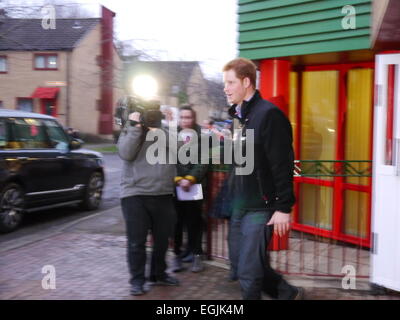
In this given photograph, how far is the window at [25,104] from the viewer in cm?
3123

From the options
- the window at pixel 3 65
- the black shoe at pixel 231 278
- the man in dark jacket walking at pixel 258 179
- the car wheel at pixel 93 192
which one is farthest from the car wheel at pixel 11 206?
the window at pixel 3 65

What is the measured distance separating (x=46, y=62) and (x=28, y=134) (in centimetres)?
2487

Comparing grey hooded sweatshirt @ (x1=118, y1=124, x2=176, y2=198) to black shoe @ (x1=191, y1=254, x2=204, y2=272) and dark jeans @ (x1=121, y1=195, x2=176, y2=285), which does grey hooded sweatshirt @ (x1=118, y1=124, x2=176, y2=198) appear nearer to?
dark jeans @ (x1=121, y1=195, x2=176, y2=285)

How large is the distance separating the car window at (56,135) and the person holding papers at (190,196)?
→ 150 inches

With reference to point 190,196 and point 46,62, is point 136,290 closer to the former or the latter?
point 190,196

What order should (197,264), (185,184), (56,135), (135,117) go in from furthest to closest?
(56,135) < (197,264) < (185,184) < (135,117)

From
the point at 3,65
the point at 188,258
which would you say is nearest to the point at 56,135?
the point at 188,258

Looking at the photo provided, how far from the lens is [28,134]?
25.8 feet

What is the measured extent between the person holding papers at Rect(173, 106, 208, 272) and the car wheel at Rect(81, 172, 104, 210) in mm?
4104

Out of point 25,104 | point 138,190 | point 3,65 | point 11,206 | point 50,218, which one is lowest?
point 50,218

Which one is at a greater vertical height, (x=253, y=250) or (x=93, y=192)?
(x=253, y=250)

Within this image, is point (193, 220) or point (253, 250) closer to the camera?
point (253, 250)

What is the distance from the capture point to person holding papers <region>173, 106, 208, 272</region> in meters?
5.09
